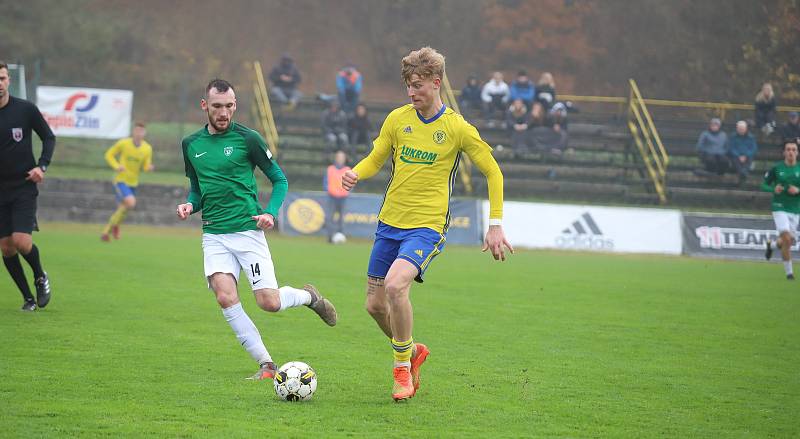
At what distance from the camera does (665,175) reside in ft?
92.1

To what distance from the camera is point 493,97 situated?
29.8 m

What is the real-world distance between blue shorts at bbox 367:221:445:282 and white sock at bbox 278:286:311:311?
2.39ft

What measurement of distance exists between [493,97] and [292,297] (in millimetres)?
23086

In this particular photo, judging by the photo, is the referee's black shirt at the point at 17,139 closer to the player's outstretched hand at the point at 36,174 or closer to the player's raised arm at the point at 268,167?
the player's outstretched hand at the point at 36,174

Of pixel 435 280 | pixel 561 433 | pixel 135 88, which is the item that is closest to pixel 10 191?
pixel 561 433

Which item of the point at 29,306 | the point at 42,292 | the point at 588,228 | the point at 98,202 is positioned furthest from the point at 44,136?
the point at 588,228

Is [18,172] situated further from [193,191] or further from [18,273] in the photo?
[193,191]

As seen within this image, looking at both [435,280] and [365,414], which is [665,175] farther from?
[365,414]

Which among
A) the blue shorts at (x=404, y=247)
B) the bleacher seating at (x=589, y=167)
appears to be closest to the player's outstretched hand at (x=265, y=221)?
the blue shorts at (x=404, y=247)

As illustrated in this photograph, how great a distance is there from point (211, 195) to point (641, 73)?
34490 mm

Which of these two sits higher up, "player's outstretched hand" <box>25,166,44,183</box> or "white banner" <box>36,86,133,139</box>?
"white banner" <box>36,86,133,139</box>

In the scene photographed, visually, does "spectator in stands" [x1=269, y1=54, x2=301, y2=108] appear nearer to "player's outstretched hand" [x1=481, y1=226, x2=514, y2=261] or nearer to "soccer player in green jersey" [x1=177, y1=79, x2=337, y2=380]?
"soccer player in green jersey" [x1=177, y1=79, x2=337, y2=380]

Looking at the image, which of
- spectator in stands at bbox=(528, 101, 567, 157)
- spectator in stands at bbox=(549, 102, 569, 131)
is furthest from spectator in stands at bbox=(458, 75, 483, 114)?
spectator in stands at bbox=(549, 102, 569, 131)

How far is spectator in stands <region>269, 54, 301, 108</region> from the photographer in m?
30.2
